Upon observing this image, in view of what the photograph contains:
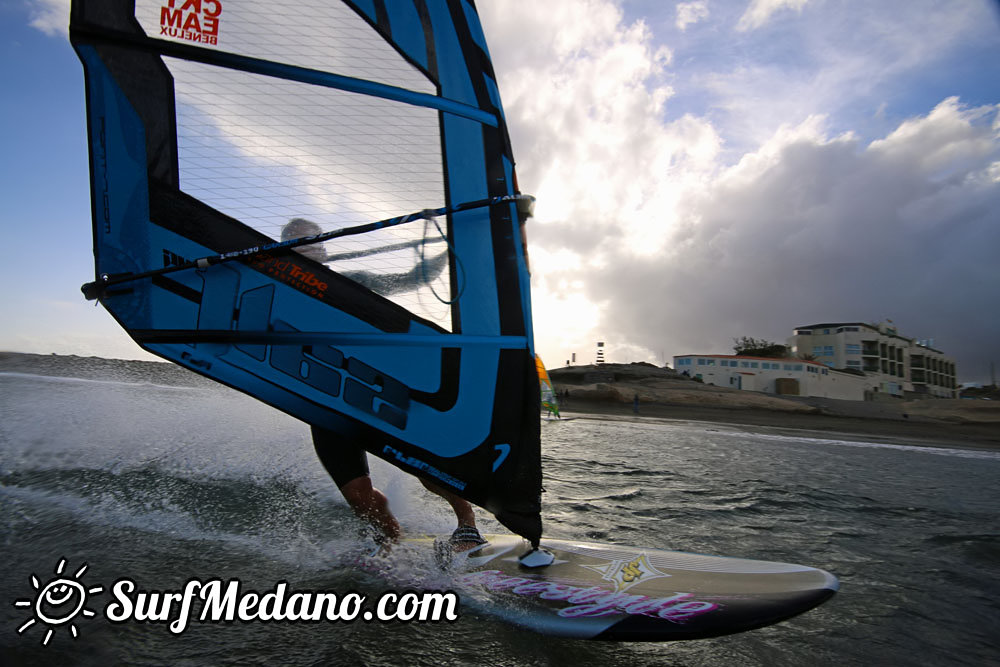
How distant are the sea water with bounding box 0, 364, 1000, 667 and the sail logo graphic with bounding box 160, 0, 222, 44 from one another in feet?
7.10

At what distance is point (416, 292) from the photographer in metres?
1.93

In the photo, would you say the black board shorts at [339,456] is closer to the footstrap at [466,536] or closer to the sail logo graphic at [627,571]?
the footstrap at [466,536]

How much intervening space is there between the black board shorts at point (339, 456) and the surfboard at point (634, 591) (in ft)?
2.25

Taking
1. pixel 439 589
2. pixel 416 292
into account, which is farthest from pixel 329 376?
pixel 439 589

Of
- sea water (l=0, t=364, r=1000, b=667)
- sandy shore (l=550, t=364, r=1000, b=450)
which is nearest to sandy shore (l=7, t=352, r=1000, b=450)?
sandy shore (l=550, t=364, r=1000, b=450)

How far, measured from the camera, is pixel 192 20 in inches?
71.2

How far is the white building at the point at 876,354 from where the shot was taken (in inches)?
1748

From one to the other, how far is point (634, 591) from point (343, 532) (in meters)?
1.75

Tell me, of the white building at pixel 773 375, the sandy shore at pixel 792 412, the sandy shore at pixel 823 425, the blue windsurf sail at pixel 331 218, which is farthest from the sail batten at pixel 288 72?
the white building at pixel 773 375

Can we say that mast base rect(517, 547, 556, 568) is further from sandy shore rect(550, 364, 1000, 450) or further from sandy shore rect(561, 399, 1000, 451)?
sandy shore rect(550, 364, 1000, 450)

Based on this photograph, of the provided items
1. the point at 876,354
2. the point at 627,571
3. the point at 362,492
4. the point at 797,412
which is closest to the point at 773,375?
the point at 797,412

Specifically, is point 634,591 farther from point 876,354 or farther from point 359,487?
point 876,354

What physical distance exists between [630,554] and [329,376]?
170 cm

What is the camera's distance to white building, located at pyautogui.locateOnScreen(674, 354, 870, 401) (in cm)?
3278
